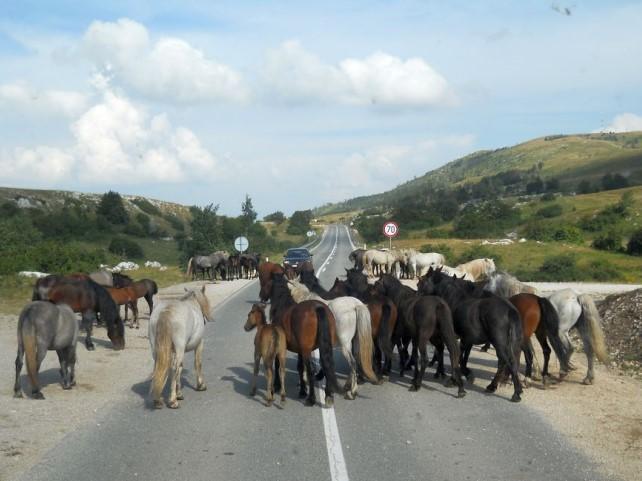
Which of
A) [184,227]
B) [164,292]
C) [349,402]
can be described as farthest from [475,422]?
[184,227]

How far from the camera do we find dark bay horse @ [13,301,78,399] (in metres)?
9.82

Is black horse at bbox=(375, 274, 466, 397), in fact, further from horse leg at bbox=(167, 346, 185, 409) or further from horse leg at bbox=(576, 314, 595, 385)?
horse leg at bbox=(167, 346, 185, 409)

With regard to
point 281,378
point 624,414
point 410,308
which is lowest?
point 624,414

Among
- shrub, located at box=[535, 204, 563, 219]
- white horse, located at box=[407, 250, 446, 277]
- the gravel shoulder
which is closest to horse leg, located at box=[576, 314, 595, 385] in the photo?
the gravel shoulder

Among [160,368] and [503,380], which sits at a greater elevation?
[160,368]

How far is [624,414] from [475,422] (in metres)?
2.28

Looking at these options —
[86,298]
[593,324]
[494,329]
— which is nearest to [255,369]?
[494,329]

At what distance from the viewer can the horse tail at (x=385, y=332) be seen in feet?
35.7

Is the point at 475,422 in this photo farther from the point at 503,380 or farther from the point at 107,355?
the point at 107,355

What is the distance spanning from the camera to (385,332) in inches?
430

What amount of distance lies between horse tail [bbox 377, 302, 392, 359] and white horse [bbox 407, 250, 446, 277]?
23.9 metres

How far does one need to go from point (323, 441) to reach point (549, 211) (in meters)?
70.8

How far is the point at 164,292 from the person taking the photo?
27422 millimetres

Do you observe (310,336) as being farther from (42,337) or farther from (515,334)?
(42,337)
